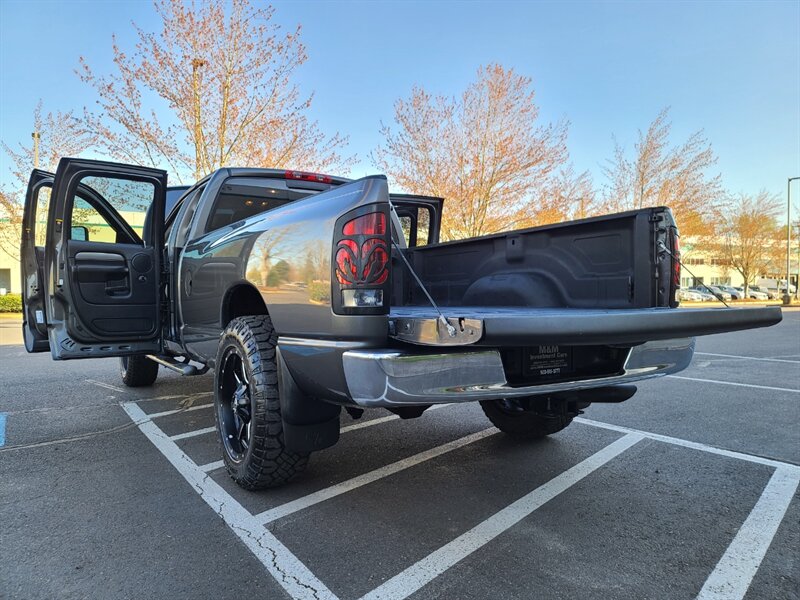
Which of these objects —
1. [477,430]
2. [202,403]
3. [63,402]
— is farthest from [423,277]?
[63,402]

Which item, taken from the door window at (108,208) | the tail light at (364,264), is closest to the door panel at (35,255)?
the door window at (108,208)

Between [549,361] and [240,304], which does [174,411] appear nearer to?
[240,304]

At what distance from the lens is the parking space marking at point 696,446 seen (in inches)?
142

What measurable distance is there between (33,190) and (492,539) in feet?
16.4

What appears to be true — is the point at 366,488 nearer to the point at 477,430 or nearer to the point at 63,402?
the point at 477,430

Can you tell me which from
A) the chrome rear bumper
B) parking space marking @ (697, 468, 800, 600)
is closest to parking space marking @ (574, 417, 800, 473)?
parking space marking @ (697, 468, 800, 600)

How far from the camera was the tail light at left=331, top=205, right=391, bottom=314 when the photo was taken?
2.27 metres

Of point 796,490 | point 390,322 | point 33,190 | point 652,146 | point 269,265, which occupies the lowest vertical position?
point 796,490

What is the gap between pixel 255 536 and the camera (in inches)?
99.3

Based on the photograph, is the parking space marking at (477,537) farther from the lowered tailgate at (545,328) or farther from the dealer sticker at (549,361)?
the lowered tailgate at (545,328)

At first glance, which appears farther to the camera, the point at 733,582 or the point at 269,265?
the point at 269,265

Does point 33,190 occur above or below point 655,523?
above

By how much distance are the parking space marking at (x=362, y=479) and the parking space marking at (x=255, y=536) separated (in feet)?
0.40

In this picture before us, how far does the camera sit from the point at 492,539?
99.0 inches
